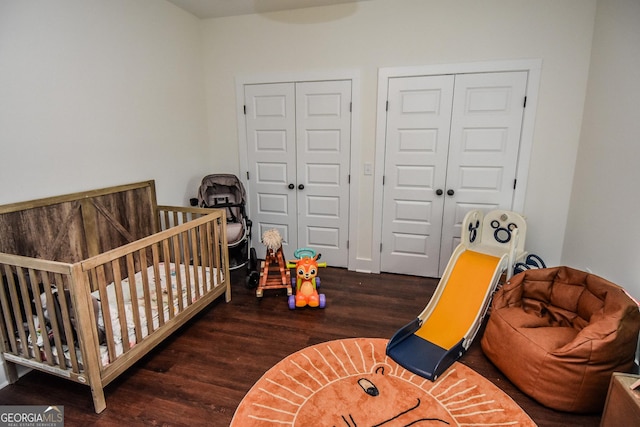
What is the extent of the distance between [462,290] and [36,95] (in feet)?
10.7

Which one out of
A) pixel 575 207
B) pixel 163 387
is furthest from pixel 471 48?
pixel 163 387

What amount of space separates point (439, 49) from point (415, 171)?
3.82ft

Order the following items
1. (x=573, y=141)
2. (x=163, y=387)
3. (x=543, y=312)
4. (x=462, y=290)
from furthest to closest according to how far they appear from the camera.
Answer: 1. (x=573, y=141)
2. (x=462, y=290)
3. (x=543, y=312)
4. (x=163, y=387)

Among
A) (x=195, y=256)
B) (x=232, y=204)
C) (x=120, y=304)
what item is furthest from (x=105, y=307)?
(x=232, y=204)

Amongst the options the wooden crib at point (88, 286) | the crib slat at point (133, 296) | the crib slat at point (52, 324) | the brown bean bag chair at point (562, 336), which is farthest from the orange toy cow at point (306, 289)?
the crib slat at point (52, 324)

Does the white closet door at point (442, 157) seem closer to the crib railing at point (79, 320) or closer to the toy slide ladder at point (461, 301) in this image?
the toy slide ladder at point (461, 301)

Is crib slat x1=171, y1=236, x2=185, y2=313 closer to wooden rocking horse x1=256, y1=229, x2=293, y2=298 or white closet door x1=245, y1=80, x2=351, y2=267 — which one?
wooden rocking horse x1=256, y1=229, x2=293, y2=298

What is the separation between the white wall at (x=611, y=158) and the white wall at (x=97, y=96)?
12.4 feet

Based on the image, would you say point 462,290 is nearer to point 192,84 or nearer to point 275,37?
point 275,37

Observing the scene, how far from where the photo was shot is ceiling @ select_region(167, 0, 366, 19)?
3.22m

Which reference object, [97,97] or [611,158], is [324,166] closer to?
[97,97]

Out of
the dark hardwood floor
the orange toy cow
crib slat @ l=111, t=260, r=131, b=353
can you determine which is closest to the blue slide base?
the dark hardwood floor

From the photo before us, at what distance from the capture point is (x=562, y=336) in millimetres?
1933

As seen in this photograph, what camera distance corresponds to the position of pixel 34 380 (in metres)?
2.04
